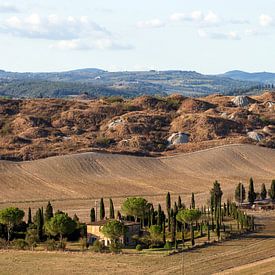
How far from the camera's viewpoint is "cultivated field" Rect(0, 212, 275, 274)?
53.5 meters

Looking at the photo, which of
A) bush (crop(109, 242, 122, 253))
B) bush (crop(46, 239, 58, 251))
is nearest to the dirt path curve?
bush (crop(109, 242, 122, 253))

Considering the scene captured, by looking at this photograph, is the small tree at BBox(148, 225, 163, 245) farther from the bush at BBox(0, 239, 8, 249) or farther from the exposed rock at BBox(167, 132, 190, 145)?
the exposed rock at BBox(167, 132, 190, 145)

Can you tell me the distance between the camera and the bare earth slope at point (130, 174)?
10200cm

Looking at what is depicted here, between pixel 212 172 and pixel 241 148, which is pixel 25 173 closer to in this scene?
pixel 212 172

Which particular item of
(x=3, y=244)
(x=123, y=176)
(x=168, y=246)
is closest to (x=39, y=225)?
(x=3, y=244)

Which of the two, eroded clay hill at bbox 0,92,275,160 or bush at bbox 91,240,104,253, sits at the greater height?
eroded clay hill at bbox 0,92,275,160

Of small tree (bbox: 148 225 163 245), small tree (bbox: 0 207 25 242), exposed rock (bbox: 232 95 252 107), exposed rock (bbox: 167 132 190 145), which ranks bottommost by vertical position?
small tree (bbox: 148 225 163 245)

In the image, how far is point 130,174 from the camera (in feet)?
378

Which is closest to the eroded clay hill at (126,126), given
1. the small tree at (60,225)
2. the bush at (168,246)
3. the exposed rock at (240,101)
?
the exposed rock at (240,101)

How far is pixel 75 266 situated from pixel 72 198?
1626 inches

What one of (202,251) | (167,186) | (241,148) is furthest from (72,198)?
(241,148)

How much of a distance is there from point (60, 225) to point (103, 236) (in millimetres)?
4082

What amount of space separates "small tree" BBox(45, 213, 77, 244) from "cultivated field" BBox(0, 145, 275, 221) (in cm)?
1801

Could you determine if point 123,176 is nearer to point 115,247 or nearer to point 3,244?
point 3,244
